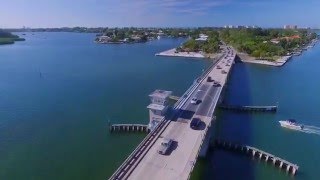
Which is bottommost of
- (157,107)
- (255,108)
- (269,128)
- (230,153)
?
(230,153)

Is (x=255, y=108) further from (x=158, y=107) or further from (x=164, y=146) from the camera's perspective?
(x=164, y=146)

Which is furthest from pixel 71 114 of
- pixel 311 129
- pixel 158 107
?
pixel 311 129

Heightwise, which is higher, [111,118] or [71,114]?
[71,114]

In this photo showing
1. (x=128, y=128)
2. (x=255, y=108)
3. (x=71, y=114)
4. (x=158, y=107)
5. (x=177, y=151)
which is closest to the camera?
(x=177, y=151)

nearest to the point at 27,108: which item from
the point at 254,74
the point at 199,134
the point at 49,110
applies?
the point at 49,110

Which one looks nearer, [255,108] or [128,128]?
[128,128]

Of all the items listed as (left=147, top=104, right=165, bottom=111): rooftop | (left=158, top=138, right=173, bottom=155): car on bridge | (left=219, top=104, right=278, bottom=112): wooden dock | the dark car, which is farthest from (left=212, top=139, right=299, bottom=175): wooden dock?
(left=219, top=104, right=278, bottom=112): wooden dock

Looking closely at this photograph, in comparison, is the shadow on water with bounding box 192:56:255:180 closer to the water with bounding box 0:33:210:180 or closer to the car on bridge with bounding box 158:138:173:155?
the car on bridge with bounding box 158:138:173:155
